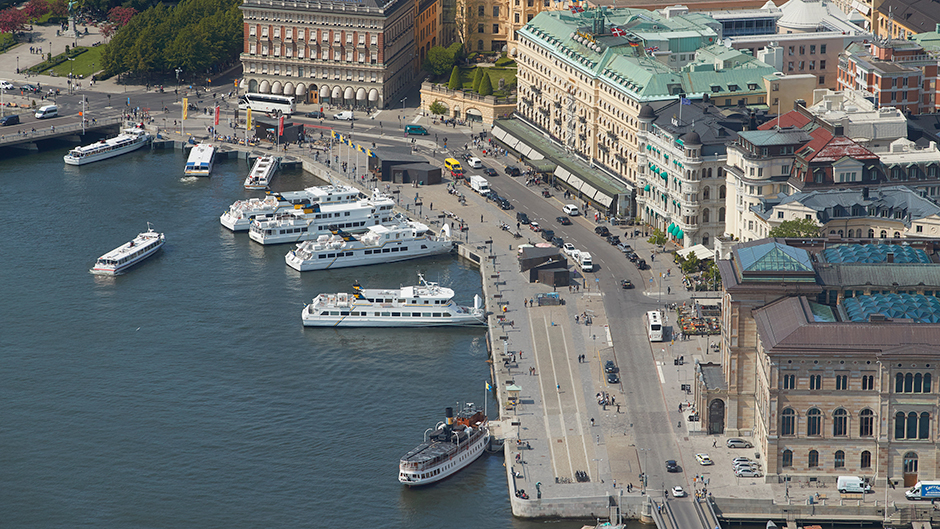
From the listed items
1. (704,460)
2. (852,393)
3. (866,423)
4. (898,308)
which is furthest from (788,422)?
(898,308)

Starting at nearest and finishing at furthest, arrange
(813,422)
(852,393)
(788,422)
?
(852,393)
(813,422)
(788,422)

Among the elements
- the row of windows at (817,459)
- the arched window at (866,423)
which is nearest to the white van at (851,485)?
the row of windows at (817,459)

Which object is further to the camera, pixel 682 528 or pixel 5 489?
pixel 5 489

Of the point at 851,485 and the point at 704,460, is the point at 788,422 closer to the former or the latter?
the point at 851,485

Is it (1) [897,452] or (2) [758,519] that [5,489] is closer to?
(2) [758,519]

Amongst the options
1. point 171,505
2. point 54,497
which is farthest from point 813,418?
point 54,497

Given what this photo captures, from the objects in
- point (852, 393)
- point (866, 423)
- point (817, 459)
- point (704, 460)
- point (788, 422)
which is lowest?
point (704, 460)

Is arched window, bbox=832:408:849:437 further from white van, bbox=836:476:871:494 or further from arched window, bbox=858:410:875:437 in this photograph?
white van, bbox=836:476:871:494
